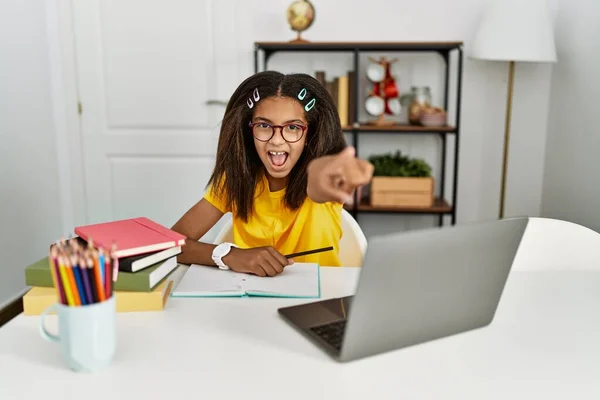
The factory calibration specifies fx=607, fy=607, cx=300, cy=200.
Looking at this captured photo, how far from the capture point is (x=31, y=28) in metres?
3.05

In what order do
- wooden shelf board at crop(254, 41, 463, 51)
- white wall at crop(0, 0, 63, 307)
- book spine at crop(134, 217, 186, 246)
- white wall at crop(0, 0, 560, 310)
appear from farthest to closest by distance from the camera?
white wall at crop(0, 0, 560, 310) < wooden shelf board at crop(254, 41, 463, 51) < white wall at crop(0, 0, 63, 307) < book spine at crop(134, 217, 186, 246)

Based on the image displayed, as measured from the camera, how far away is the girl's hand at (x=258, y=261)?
4.12ft

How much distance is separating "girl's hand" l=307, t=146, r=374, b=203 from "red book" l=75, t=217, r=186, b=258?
340mm

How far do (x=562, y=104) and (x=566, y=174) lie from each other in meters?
0.37

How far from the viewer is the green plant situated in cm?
311

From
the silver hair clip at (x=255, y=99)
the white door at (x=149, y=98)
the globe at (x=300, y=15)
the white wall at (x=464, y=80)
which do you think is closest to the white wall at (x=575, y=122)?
the white wall at (x=464, y=80)

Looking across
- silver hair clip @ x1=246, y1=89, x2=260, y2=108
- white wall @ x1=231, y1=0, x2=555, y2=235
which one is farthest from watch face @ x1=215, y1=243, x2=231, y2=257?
white wall @ x1=231, y1=0, x2=555, y2=235

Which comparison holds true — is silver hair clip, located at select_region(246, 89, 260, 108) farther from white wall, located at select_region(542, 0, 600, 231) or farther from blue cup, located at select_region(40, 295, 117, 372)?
white wall, located at select_region(542, 0, 600, 231)

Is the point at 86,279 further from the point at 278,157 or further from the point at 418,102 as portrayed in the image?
the point at 418,102

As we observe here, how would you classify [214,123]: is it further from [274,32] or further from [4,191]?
[4,191]

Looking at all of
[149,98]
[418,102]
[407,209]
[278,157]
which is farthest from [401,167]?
[278,157]

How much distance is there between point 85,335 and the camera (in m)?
0.83

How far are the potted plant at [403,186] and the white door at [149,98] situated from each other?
938 mm

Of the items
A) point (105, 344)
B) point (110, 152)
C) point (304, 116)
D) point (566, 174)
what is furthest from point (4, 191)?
point (566, 174)
